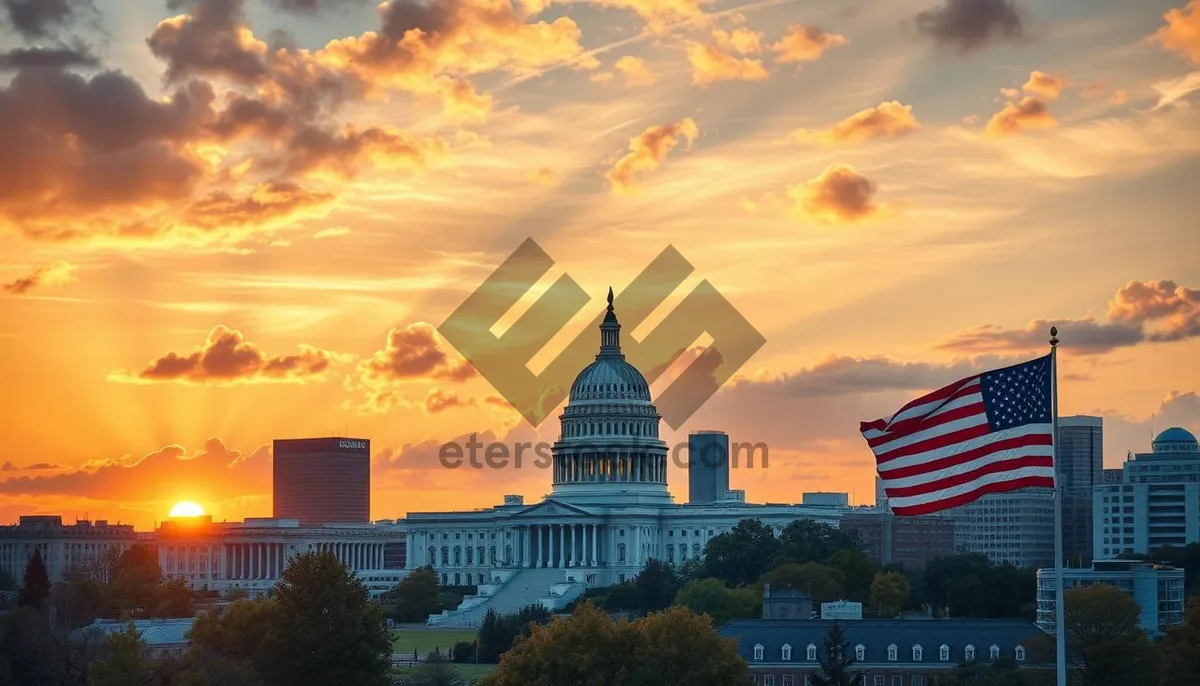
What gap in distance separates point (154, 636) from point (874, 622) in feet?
167

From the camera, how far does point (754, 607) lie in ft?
656

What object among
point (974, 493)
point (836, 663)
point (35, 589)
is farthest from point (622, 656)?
point (35, 589)

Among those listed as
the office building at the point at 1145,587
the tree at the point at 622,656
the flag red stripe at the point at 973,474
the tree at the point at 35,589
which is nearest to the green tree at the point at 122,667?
the tree at the point at 622,656

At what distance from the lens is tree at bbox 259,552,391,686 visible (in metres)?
132

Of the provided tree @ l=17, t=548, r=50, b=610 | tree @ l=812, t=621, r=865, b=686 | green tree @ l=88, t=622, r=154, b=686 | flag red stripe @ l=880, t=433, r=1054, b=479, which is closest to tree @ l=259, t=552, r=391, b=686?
green tree @ l=88, t=622, r=154, b=686

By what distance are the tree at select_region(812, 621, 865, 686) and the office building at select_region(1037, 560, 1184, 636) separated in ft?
67.2

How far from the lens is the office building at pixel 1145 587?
167 metres

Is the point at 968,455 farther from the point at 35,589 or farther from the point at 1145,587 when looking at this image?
the point at 35,589

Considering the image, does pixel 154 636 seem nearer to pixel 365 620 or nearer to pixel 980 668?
pixel 365 620

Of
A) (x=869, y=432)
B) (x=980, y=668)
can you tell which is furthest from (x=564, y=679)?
(x=869, y=432)

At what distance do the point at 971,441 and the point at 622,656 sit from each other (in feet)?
192

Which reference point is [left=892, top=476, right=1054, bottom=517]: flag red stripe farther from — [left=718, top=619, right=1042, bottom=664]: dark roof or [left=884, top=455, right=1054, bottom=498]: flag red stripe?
[left=718, top=619, right=1042, bottom=664]: dark roof

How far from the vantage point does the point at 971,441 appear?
2793 inches

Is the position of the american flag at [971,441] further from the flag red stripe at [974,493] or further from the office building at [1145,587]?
the office building at [1145,587]
